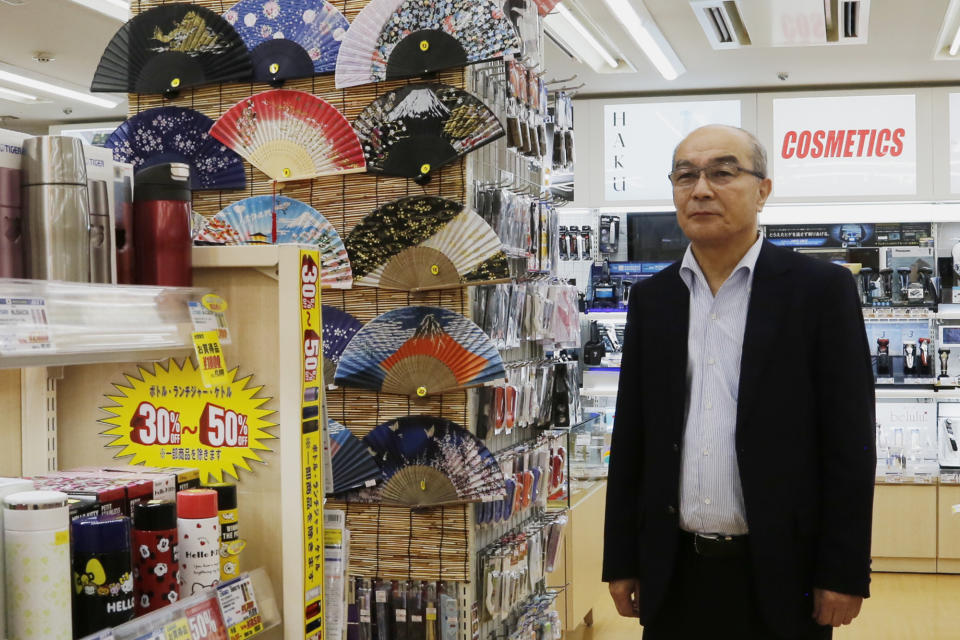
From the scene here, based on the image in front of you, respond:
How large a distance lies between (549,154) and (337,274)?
1091mm

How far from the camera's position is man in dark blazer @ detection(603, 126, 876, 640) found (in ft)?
7.58

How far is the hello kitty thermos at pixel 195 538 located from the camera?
139cm

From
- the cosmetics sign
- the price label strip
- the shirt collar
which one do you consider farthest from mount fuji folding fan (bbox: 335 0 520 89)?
the price label strip

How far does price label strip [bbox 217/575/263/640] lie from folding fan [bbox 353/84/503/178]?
163 cm

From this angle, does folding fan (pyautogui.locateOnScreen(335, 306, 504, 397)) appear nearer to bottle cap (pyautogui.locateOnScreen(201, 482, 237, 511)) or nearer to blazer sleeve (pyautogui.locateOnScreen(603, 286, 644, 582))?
blazer sleeve (pyautogui.locateOnScreen(603, 286, 644, 582))

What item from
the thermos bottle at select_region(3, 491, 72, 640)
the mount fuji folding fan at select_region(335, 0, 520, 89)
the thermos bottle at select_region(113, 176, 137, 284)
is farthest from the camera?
the mount fuji folding fan at select_region(335, 0, 520, 89)

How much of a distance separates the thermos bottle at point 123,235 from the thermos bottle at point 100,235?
7 centimetres

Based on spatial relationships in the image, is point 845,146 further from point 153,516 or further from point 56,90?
point 153,516

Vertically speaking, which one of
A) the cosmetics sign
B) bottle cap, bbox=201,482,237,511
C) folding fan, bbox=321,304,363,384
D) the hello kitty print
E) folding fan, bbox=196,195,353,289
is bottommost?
the hello kitty print

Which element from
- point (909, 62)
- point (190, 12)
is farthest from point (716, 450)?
point (909, 62)

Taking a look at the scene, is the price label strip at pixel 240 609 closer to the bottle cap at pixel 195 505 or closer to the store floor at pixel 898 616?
the bottle cap at pixel 195 505

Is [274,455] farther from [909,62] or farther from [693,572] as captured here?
[909,62]

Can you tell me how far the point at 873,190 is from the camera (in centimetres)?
748

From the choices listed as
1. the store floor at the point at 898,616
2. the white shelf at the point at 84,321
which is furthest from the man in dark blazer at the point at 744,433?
the store floor at the point at 898,616
